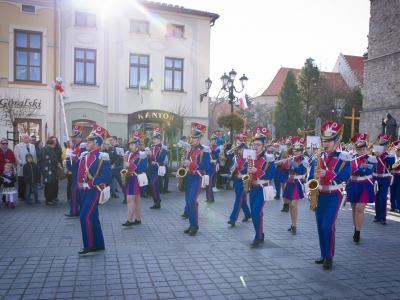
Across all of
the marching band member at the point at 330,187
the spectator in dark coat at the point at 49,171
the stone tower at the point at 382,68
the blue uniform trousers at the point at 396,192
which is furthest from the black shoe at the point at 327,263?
the stone tower at the point at 382,68

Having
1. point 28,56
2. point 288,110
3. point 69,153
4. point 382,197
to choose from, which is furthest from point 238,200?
point 288,110

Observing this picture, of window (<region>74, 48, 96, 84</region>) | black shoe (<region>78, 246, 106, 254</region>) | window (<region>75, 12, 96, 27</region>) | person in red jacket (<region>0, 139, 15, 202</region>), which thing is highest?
window (<region>75, 12, 96, 27</region>)

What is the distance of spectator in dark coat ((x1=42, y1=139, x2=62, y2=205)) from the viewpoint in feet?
35.6

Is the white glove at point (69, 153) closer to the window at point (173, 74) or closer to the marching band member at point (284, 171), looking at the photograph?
the marching band member at point (284, 171)

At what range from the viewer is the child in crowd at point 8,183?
10297 mm

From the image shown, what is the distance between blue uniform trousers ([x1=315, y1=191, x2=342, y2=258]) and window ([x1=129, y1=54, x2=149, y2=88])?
19.1 meters

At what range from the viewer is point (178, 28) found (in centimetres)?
2425

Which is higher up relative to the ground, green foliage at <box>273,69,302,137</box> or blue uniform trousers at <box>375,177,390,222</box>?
green foliage at <box>273,69,302,137</box>

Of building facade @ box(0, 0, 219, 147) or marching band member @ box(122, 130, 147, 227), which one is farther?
building facade @ box(0, 0, 219, 147)

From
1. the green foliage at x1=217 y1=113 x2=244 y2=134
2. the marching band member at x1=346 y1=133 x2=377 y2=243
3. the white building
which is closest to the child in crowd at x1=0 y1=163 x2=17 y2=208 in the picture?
the marching band member at x1=346 y1=133 x2=377 y2=243

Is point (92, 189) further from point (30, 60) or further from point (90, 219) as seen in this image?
point (30, 60)

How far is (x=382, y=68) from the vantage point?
31375 millimetres

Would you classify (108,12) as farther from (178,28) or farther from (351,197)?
(351,197)

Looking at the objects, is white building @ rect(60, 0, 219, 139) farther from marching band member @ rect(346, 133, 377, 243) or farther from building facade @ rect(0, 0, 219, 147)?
marching band member @ rect(346, 133, 377, 243)
